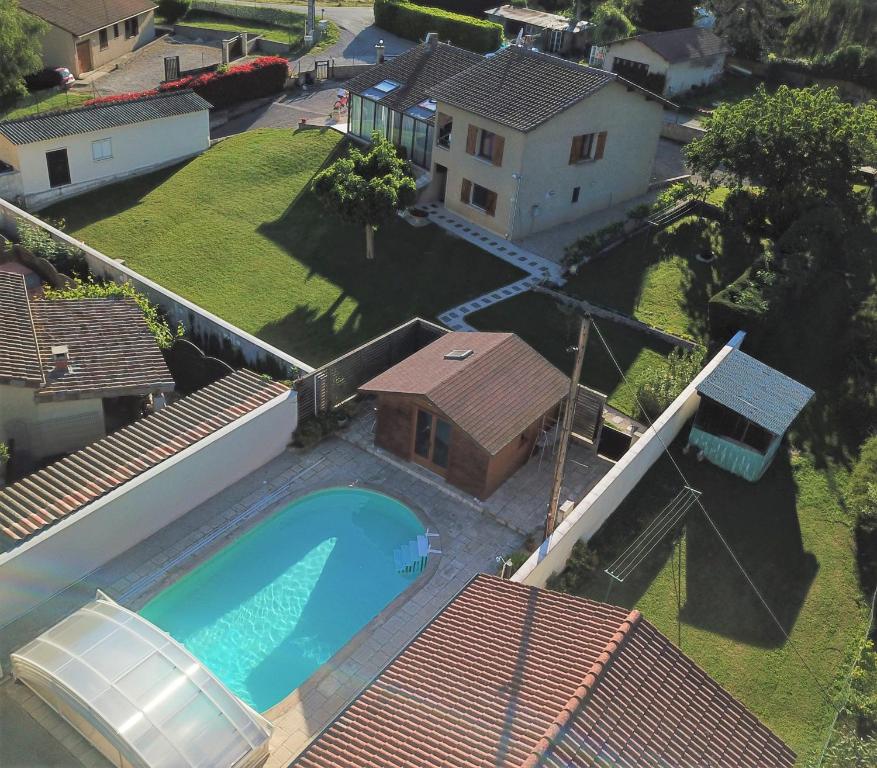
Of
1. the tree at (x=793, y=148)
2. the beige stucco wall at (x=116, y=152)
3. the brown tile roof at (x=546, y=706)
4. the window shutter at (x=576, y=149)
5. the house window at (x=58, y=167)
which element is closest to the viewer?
the brown tile roof at (x=546, y=706)

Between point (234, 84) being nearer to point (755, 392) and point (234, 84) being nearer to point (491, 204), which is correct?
point (491, 204)

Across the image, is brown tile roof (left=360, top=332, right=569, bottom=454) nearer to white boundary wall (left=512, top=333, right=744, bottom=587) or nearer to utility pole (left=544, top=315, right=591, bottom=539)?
white boundary wall (left=512, top=333, right=744, bottom=587)

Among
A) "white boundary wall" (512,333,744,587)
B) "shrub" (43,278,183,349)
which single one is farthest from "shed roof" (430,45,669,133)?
"shrub" (43,278,183,349)

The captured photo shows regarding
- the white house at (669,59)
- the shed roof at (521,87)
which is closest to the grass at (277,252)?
the shed roof at (521,87)

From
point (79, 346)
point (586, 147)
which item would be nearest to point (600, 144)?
point (586, 147)

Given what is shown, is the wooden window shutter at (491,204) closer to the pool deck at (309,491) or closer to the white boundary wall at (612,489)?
the white boundary wall at (612,489)
